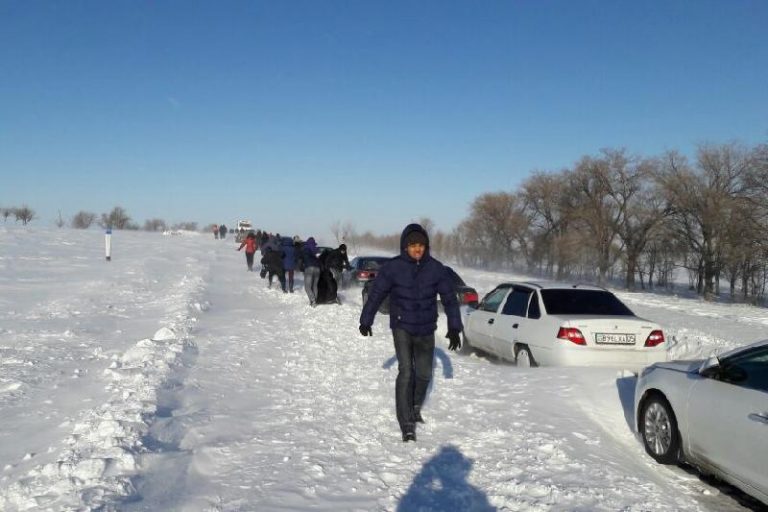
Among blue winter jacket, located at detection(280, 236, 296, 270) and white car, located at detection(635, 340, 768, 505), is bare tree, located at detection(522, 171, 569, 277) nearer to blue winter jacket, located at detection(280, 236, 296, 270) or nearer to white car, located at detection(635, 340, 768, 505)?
blue winter jacket, located at detection(280, 236, 296, 270)

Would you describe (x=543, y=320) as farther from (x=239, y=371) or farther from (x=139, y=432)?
(x=139, y=432)

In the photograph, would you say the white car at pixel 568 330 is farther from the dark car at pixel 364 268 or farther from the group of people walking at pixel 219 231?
the group of people walking at pixel 219 231

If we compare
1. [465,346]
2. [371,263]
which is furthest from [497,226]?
[465,346]

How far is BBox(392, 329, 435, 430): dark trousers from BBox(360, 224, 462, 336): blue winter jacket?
10 centimetres

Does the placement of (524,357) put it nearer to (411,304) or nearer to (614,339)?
(614,339)

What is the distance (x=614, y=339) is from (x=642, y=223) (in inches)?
1782

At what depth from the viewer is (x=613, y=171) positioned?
5166 cm

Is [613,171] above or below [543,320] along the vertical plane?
above

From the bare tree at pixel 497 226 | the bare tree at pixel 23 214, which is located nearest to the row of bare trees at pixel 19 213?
the bare tree at pixel 23 214

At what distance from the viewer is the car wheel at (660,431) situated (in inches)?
196

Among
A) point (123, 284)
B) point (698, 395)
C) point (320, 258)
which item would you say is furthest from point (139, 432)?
point (123, 284)

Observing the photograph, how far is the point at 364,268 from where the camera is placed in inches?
762

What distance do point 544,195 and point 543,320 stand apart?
55175 millimetres

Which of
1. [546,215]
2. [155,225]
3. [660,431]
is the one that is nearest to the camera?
[660,431]
